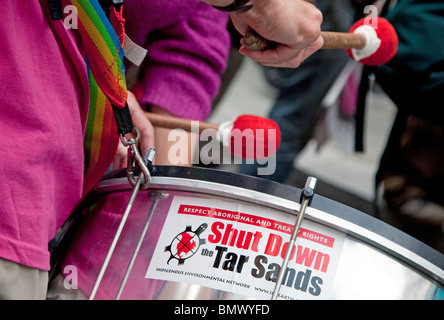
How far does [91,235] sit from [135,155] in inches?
5.4

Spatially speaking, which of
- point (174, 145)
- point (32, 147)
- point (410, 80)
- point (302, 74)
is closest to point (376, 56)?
point (410, 80)

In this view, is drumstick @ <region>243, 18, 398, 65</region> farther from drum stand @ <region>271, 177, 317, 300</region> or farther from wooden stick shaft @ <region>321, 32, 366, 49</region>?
drum stand @ <region>271, 177, 317, 300</region>

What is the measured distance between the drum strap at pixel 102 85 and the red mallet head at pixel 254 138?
198mm

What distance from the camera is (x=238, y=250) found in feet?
2.30

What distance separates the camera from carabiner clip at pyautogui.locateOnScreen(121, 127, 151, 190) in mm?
712

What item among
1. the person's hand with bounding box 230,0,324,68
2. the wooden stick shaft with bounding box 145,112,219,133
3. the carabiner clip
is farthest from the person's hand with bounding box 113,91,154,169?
the person's hand with bounding box 230,0,324,68

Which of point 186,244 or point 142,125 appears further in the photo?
point 142,125

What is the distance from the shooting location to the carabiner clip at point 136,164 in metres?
0.71

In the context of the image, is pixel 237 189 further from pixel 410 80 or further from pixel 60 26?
pixel 410 80

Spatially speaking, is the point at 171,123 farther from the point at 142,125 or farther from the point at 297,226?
the point at 297,226

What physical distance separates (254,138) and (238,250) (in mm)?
210

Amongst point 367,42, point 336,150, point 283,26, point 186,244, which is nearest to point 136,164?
point 186,244

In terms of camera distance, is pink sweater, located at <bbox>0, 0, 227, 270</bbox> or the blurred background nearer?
pink sweater, located at <bbox>0, 0, 227, 270</bbox>

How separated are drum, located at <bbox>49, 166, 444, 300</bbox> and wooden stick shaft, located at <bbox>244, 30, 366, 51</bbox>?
0.17m
